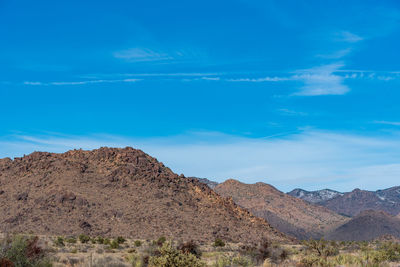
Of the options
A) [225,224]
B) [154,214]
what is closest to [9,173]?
[154,214]

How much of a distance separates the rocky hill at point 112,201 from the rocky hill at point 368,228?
175 ft

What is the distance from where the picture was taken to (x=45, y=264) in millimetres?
15594

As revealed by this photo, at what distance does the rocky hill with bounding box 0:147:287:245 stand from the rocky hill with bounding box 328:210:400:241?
53403 mm

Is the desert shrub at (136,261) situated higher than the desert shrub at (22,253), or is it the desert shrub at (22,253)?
the desert shrub at (22,253)

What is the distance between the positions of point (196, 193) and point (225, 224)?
41.6 feet

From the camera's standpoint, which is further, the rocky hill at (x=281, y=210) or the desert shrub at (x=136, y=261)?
the rocky hill at (x=281, y=210)

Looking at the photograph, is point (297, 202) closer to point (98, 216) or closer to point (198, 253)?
point (98, 216)

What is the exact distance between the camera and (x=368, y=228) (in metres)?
124

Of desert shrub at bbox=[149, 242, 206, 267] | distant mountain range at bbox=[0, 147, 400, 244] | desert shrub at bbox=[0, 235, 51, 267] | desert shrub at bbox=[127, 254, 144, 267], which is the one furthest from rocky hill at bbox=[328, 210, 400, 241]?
desert shrub at bbox=[0, 235, 51, 267]

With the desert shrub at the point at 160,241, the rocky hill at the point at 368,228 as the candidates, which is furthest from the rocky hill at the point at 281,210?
the desert shrub at the point at 160,241

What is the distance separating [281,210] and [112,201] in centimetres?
8572

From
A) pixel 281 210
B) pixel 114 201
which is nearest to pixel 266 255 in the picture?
pixel 114 201

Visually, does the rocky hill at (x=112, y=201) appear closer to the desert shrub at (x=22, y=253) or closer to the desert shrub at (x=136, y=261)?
the desert shrub at (x=136, y=261)

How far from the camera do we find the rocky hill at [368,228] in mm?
116625
